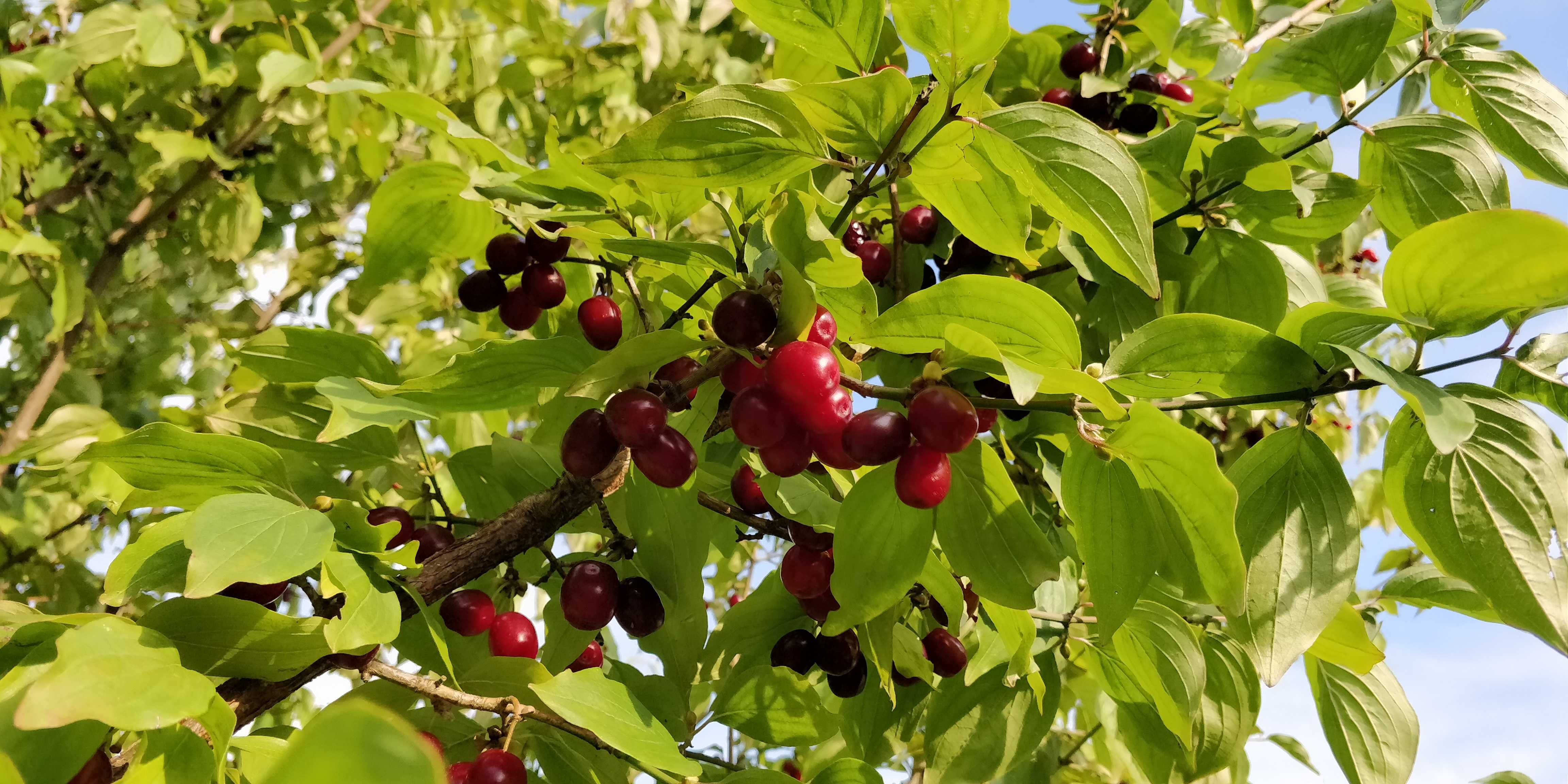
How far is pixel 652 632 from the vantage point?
989mm

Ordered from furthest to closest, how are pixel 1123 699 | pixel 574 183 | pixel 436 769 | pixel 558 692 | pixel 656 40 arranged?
1. pixel 656 40
2. pixel 1123 699
3. pixel 574 183
4. pixel 558 692
5. pixel 436 769

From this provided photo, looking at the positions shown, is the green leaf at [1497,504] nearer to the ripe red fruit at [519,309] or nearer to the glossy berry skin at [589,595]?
the glossy berry skin at [589,595]

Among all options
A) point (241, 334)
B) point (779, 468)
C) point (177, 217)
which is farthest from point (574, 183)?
point (177, 217)

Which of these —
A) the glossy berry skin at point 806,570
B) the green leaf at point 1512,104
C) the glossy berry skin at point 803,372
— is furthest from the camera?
the green leaf at point 1512,104

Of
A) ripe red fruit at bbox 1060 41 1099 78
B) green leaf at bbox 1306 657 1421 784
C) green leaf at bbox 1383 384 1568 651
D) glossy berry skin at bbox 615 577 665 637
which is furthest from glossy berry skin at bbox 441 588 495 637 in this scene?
ripe red fruit at bbox 1060 41 1099 78

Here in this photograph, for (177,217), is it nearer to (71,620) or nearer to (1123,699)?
(71,620)

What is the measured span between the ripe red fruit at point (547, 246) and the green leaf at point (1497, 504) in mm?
855

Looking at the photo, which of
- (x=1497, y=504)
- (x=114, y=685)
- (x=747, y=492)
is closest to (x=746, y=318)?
(x=747, y=492)

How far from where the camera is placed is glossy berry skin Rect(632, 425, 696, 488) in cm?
73

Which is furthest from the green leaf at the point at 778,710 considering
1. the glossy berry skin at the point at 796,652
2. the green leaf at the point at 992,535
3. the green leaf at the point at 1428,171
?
the green leaf at the point at 1428,171

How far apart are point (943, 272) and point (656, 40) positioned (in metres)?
1.63

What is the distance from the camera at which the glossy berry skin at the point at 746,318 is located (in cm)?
70

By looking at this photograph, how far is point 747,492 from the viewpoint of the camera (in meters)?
1.04

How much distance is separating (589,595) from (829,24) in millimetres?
588
